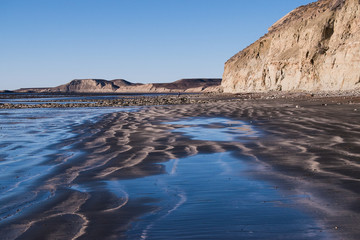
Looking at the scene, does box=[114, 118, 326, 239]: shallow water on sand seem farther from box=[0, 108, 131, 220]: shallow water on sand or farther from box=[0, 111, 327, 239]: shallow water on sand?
box=[0, 108, 131, 220]: shallow water on sand

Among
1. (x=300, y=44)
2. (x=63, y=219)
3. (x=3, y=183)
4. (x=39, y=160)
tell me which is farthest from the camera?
(x=300, y=44)

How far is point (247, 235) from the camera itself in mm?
3170

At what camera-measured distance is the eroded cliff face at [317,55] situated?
3528 cm

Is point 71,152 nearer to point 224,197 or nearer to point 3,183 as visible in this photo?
point 3,183

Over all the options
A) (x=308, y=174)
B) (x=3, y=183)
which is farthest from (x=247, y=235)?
(x=3, y=183)

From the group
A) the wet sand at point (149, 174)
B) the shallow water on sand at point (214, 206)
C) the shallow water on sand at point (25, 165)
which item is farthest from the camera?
the shallow water on sand at point (25, 165)

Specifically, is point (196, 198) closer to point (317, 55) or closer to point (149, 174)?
point (149, 174)

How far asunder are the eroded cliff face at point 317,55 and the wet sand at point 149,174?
27.4m

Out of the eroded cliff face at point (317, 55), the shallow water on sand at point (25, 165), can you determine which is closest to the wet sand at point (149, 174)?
the shallow water on sand at point (25, 165)

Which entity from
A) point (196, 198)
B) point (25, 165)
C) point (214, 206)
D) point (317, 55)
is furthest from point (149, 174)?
point (317, 55)

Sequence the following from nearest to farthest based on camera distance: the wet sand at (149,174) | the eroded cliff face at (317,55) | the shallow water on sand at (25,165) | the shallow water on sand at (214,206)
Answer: the shallow water on sand at (214,206), the wet sand at (149,174), the shallow water on sand at (25,165), the eroded cliff face at (317,55)

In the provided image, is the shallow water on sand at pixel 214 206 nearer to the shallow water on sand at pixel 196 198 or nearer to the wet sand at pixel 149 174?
the shallow water on sand at pixel 196 198

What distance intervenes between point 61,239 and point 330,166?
167 inches

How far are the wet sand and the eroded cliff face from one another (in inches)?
1080
